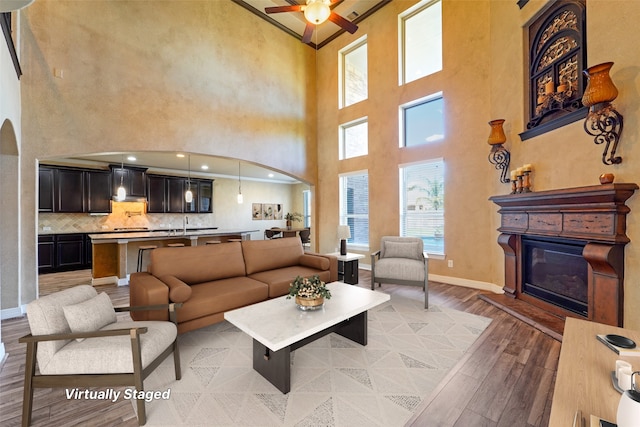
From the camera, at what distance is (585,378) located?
111 cm

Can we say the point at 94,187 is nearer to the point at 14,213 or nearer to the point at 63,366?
the point at 14,213

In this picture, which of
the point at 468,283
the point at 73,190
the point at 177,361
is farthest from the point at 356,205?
the point at 73,190

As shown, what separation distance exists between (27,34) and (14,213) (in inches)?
94.6

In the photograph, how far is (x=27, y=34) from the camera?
142 inches

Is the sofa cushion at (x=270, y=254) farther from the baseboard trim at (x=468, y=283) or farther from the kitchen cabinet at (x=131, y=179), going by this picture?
the kitchen cabinet at (x=131, y=179)

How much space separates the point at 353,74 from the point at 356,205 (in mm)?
3251

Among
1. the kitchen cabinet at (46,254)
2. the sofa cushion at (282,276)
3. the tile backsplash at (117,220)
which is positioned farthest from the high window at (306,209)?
the kitchen cabinet at (46,254)

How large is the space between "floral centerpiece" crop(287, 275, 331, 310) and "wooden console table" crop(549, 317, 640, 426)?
5.14ft

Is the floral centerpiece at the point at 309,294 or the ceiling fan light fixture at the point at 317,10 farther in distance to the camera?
the ceiling fan light fixture at the point at 317,10

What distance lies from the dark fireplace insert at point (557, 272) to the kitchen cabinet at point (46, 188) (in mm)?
9636

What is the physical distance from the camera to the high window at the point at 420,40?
16.7 ft

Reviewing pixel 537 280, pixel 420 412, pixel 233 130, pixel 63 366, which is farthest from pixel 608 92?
pixel 233 130

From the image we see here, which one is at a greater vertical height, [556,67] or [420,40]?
[420,40]

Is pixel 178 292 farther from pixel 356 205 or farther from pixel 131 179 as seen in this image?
pixel 131 179
